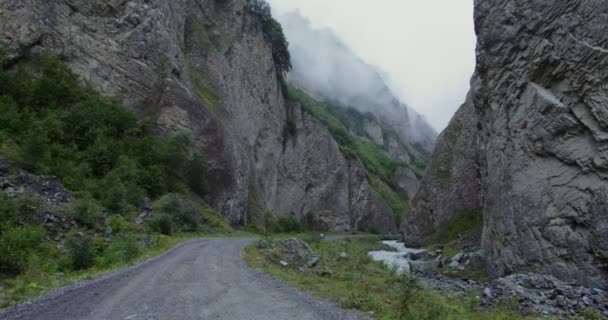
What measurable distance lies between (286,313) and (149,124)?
108ft

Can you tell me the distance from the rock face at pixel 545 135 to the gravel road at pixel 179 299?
38.4 ft

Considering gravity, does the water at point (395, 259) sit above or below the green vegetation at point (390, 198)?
below

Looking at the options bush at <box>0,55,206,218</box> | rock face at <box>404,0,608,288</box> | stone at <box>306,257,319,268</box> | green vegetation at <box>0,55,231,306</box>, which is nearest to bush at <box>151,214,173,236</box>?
green vegetation at <box>0,55,231,306</box>

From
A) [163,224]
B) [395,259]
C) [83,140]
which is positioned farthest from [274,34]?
[163,224]

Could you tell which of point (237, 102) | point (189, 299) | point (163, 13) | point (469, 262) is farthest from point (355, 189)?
point (189, 299)

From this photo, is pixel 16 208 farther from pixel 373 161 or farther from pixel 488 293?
pixel 373 161

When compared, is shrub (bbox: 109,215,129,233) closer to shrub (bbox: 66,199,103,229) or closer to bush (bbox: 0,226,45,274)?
shrub (bbox: 66,199,103,229)

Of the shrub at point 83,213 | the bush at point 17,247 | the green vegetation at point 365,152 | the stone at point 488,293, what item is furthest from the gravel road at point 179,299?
the green vegetation at point 365,152

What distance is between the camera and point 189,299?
9.46 meters

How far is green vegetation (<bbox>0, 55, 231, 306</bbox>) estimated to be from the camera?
44.4 ft

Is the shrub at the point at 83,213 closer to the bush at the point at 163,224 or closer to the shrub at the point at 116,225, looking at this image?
the shrub at the point at 116,225

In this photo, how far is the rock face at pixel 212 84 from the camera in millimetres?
34500

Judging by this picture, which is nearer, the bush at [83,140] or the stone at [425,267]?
the stone at [425,267]

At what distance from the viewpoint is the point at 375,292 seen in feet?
38.7
